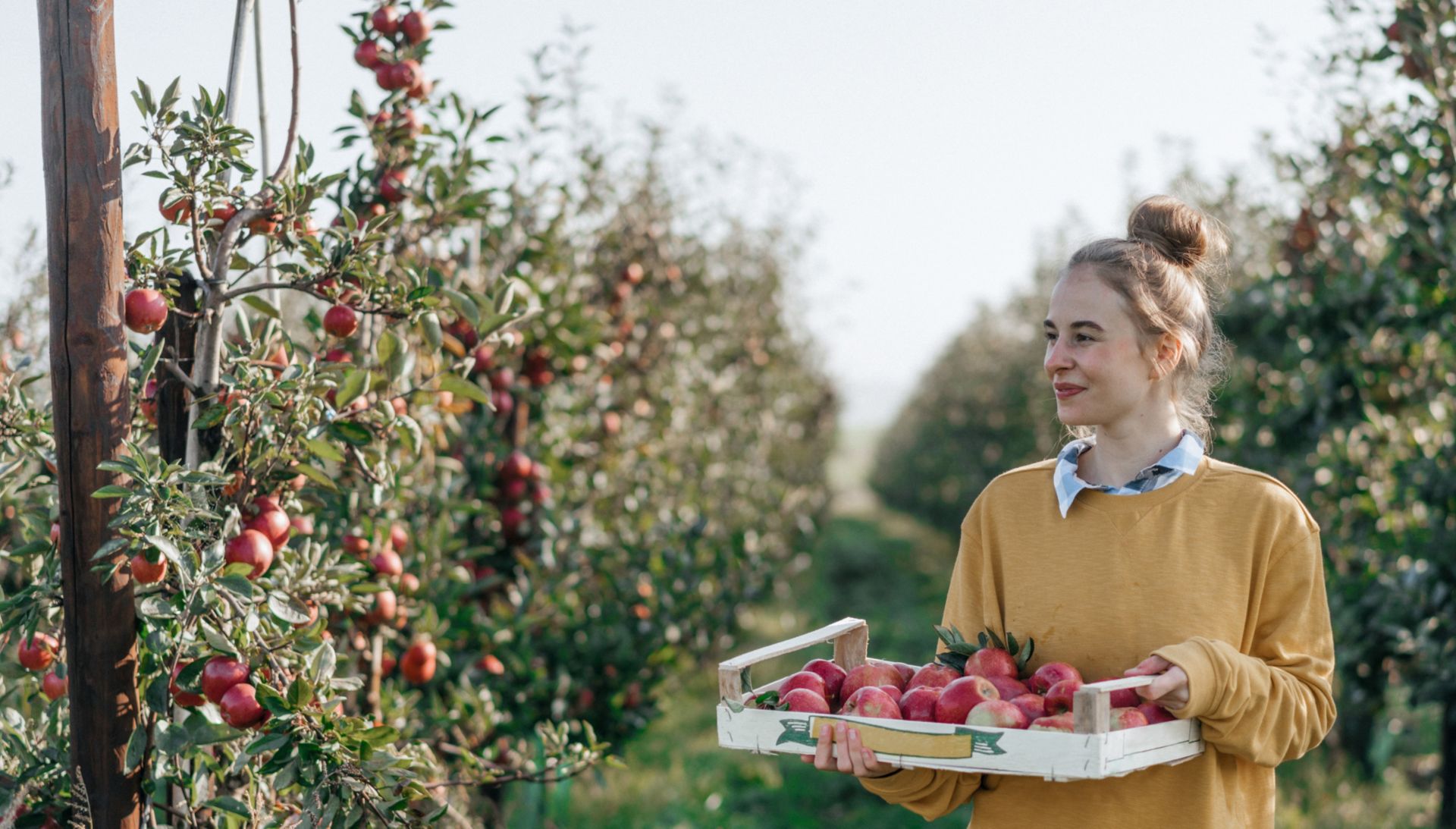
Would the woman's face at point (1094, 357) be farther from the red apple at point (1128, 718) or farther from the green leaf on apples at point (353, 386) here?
the green leaf on apples at point (353, 386)

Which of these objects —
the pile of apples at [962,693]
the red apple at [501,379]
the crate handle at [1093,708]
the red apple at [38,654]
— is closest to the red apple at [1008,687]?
the pile of apples at [962,693]

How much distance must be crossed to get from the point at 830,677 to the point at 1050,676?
0.36 metres

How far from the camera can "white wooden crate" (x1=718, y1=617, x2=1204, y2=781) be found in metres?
1.32

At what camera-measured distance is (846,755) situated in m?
1.48

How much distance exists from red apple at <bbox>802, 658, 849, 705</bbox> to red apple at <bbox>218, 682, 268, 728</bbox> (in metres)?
0.84

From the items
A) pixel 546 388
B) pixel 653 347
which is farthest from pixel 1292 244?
pixel 546 388

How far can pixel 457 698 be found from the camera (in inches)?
119

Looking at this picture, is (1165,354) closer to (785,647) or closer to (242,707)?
(785,647)

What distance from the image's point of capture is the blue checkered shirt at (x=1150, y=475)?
1.67m

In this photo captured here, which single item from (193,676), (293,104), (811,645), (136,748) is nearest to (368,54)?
(293,104)

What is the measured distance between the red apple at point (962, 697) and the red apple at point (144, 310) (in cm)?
A: 132

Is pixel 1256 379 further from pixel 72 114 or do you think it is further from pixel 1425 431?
pixel 72 114

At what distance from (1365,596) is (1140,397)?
2628 mm

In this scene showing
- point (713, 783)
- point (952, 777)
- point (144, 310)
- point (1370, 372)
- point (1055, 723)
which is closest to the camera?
point (1055, 723)
